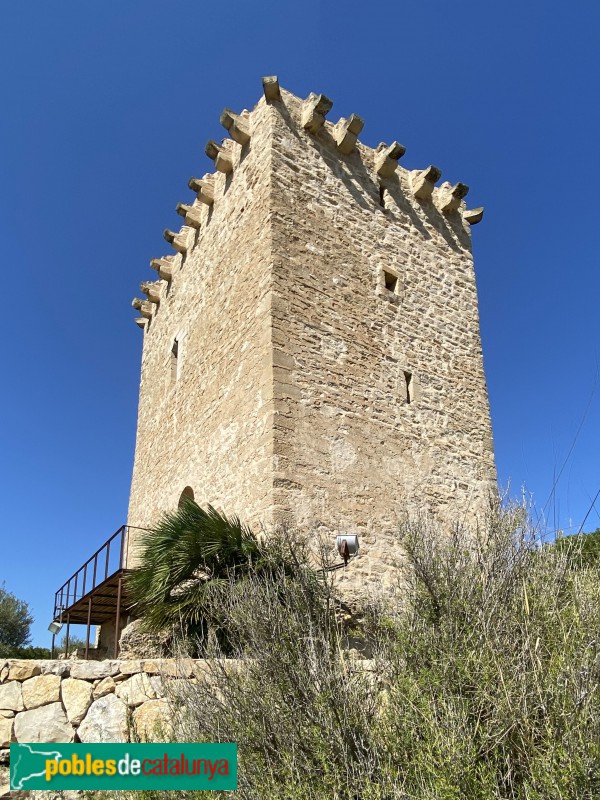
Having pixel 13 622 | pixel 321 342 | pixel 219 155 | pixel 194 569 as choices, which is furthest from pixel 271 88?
pixel 13 622

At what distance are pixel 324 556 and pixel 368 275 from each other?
4.72m

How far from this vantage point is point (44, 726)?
4777 mm

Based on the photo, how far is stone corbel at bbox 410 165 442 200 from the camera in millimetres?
11000

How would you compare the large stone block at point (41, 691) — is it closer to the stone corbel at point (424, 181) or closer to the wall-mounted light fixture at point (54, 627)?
the wall-mounted light fixture at point (54, 627)

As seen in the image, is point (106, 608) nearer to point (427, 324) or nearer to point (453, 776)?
point (427, 324)

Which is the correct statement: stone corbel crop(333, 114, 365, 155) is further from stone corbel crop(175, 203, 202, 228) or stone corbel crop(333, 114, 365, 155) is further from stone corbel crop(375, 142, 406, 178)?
stone corbel crop(175, 203, 202, 228)

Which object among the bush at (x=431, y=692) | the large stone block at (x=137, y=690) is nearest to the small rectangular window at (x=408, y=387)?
the bush at (x=431, y=692)

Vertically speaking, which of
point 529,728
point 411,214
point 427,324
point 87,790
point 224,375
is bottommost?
point 87,790

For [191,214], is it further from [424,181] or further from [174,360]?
[424,181]

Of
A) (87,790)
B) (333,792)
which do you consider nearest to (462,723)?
(333,792)

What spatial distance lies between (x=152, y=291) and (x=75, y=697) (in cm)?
1009

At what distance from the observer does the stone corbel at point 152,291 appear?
44.9ft

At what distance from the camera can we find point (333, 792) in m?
3.52

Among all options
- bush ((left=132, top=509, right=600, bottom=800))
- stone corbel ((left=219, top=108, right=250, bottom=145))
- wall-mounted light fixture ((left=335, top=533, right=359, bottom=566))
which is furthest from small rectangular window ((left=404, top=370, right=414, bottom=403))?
stone corbel ((left=219, top=108, right=250, bottom=145))
